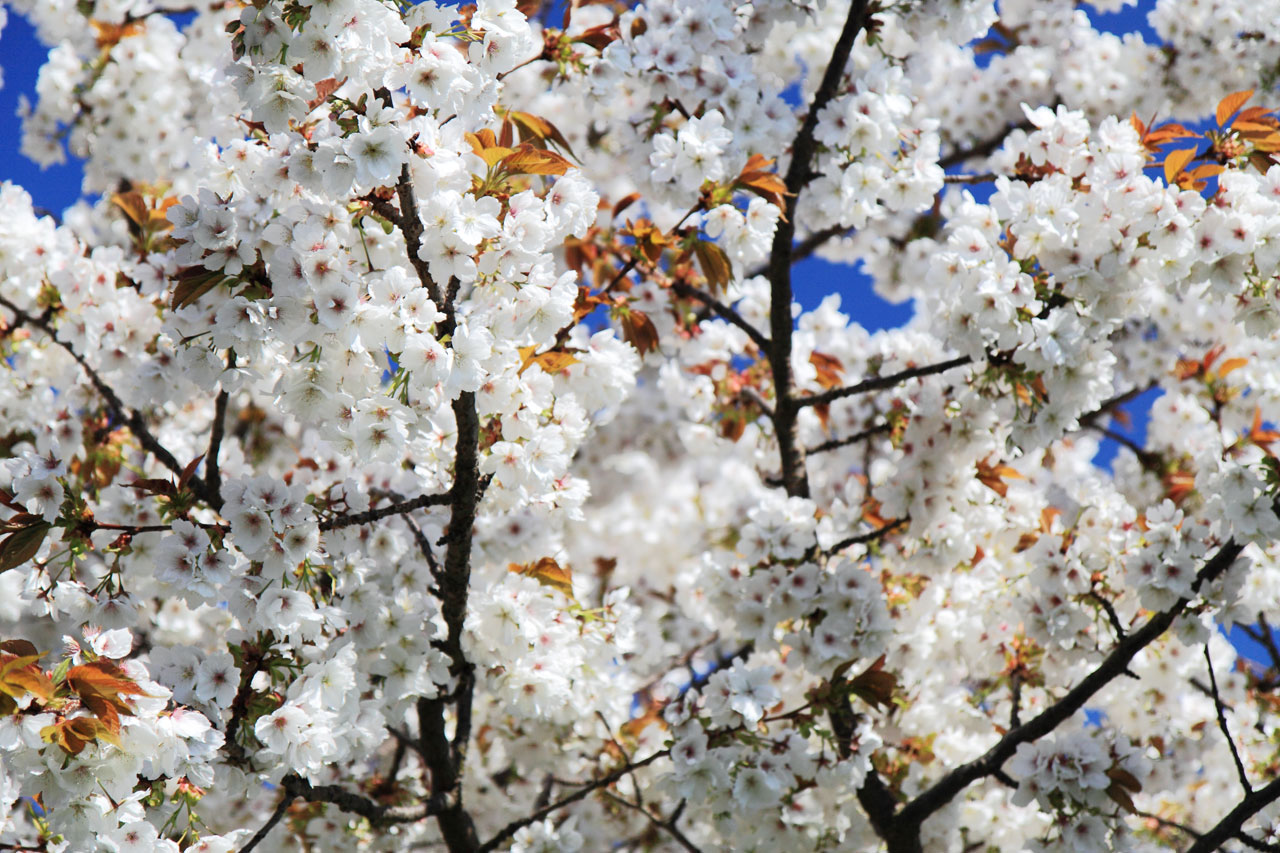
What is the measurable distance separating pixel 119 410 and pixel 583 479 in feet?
5.52

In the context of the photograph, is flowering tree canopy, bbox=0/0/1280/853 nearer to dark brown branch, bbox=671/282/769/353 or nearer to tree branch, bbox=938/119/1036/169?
dark brown branch, bbox=671/282/769/353

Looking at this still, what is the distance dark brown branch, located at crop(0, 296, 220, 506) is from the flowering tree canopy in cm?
5

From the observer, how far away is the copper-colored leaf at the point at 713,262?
10.5 ft

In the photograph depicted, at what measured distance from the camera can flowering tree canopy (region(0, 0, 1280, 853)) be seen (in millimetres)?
2240

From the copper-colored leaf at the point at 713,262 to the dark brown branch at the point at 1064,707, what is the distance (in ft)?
5.69

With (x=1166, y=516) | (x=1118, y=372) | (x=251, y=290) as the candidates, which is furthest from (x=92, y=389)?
(x=1118, y=372)

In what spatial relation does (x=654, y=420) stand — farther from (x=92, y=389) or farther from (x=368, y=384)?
(x=368, y=384)

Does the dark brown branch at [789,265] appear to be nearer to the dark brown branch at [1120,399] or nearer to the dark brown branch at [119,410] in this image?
the dark brown branch at [119,410]

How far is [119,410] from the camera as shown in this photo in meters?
3.62

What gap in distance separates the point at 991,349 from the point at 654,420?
4706mm

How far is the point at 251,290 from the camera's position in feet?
7.48

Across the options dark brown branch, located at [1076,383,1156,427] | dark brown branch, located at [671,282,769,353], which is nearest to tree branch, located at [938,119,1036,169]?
dark brown branch, located at [1076,383,1156,427]

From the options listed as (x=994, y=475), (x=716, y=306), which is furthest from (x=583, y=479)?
(x=994, y=475)

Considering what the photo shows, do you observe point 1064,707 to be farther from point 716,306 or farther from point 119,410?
point 119,410
